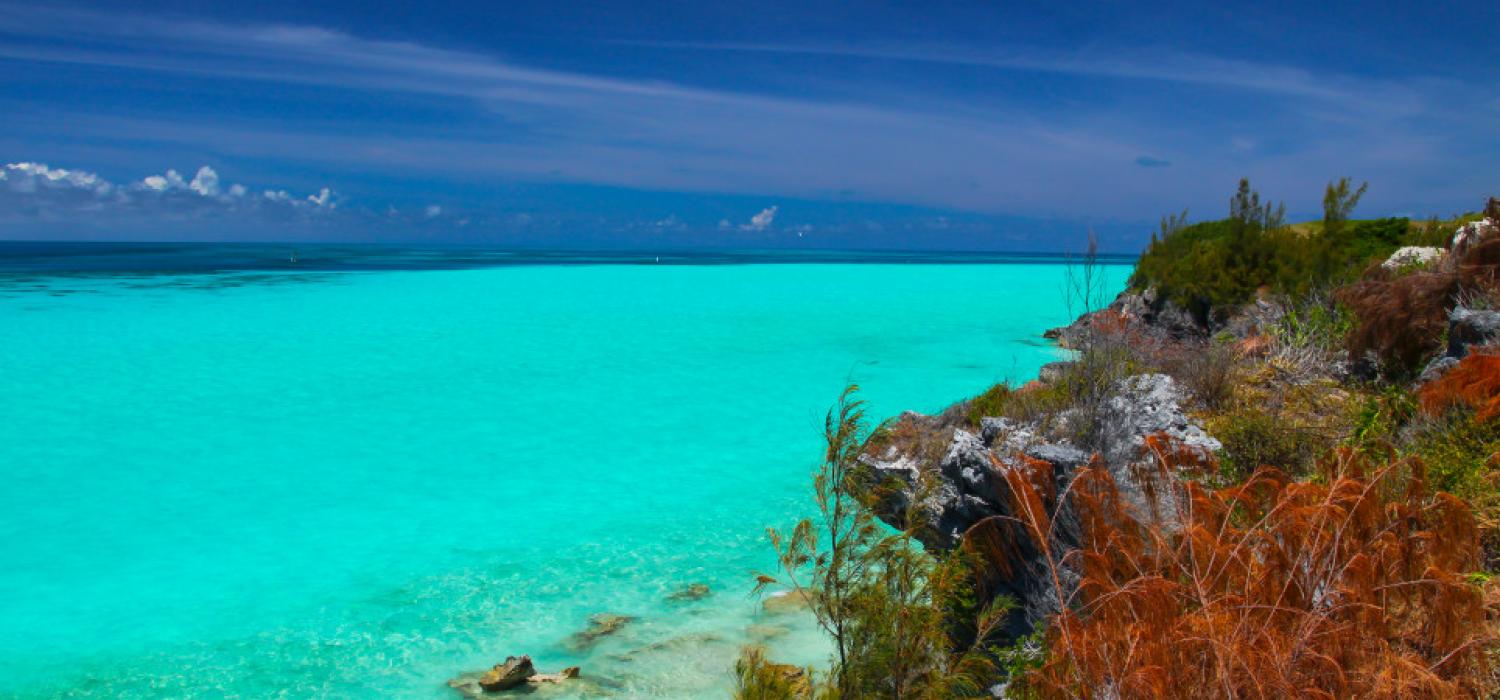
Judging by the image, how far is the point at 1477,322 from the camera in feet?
24.8

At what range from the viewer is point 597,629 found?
346 inches

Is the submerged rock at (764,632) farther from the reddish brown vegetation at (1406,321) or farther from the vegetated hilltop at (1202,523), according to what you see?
the reddish brown vegetation at (1406,321)

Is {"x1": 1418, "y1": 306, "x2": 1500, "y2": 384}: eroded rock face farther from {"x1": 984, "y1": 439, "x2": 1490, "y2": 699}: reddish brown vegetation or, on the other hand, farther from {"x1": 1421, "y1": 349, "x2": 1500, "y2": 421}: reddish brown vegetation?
{"x1": 984, "y1": 439, "x2": 1490, "y2": 699}: reddish brown vegetation

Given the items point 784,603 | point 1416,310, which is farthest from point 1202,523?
point 1416,310

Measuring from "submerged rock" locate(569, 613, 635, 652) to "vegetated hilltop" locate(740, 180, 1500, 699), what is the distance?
74.1 inches

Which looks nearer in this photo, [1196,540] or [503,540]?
[1196,540]

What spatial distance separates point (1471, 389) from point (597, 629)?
775 centimetres

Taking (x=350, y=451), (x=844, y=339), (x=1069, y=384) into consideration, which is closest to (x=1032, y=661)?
(x=1069, y=384)

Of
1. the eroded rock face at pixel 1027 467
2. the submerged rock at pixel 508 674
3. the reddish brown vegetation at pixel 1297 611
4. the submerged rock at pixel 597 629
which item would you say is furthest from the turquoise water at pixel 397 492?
the reddish brown vegetation at pixel 1297 611

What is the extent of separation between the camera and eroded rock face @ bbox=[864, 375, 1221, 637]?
589 centimetres

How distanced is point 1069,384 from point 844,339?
25.3 metres

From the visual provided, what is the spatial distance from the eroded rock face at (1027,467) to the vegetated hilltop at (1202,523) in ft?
0.08

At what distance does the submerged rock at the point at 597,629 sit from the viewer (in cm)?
847

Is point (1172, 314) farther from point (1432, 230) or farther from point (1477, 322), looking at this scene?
point (1477, 322)
